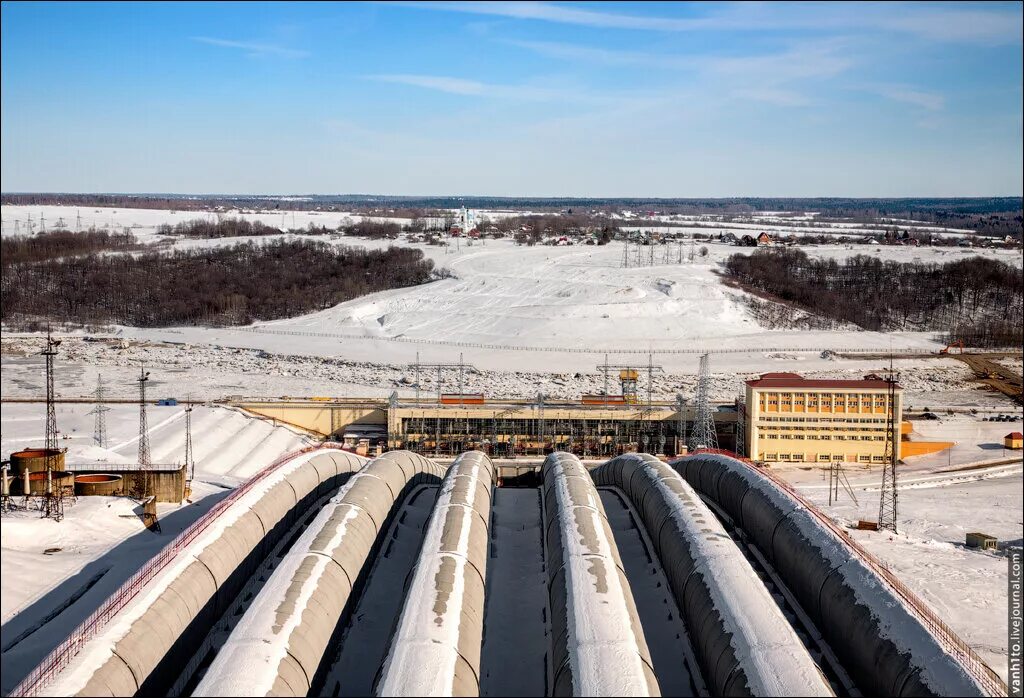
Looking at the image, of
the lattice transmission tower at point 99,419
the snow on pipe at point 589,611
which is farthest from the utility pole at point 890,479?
the lattice transmission tower at point 99,419

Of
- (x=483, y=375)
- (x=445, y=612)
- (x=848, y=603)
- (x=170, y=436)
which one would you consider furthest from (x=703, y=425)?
(x=445, y=612)

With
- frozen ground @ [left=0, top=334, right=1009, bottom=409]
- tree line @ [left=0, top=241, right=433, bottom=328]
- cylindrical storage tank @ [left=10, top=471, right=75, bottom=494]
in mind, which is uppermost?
tree line @ [left=0, top=241, right=433, bottom=328]

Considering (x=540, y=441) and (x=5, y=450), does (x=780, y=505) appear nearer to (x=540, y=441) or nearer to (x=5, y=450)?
(x=540, y=441)

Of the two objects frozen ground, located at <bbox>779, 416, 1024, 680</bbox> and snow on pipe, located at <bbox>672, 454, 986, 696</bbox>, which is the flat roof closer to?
frozen ground, located at <bbox>779, 416, 1024, 680</bbox>

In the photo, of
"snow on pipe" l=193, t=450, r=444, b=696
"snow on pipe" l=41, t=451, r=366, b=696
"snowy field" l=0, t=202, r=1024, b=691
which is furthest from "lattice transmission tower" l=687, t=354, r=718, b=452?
"snow on pipe" l=41, t=451, r=366, b=696

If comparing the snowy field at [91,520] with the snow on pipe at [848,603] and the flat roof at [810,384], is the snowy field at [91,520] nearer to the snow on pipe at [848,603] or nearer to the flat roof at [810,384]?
the snow on pipe at [848,603]

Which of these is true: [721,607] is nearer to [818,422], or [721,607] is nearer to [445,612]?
[445,612]

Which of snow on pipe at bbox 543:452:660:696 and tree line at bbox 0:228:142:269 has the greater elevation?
tree line at bbox 0:228:142:269
